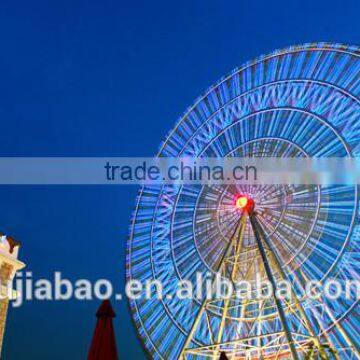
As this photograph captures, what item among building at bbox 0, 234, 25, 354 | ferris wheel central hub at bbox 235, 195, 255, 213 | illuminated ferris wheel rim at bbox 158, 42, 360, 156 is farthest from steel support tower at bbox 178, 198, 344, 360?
building at bbox 0, 234, 25, 354

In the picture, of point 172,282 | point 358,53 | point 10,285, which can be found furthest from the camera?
point 10,285

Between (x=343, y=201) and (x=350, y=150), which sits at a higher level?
(x=350, y=150)

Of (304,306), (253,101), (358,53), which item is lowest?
(304,306)

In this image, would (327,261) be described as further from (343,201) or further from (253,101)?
(253,101)

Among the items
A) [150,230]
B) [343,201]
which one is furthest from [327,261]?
[150,230]

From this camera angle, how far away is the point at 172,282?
2019 cm

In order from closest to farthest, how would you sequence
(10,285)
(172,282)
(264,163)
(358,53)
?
1. (358,53)
2. (264,163)
3. (172,282)
4. (10,285)

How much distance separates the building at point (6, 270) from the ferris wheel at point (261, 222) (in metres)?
5.99

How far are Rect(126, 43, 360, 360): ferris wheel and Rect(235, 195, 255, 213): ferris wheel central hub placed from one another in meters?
0.04

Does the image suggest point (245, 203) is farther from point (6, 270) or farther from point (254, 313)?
point (6, 270)

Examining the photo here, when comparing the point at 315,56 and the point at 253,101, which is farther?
the point at 253,101

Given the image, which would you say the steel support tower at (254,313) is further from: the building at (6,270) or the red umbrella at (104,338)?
the building at (6,270)

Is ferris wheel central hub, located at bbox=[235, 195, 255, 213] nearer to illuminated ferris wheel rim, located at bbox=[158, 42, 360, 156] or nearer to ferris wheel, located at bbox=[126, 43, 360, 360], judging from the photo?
ferris wheel, located at bbox=[126, 43, 360, 360]

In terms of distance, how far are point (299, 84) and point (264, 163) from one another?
2.88m
